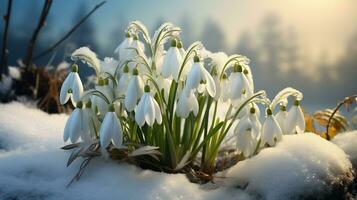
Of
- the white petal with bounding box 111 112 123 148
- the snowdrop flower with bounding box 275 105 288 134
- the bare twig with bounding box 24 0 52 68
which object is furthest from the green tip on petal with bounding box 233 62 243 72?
the bare twig with bounding box 24 0 52 68

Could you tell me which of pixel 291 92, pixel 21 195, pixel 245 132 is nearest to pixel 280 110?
pixel 291 92

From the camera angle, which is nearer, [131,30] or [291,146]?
[291,146]

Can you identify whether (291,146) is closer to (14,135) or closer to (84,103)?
(84,103)

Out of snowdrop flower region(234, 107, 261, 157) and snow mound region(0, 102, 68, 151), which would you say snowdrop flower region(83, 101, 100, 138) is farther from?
snowdrop flower region(234, 107, 261, 157)

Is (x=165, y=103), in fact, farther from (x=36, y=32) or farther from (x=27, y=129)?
(x=36, y=32)

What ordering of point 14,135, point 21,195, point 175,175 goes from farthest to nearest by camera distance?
point 14,135 < point 175,175 < point 21,195

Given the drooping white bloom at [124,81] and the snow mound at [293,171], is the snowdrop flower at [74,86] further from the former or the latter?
the snow mound at [293,171]

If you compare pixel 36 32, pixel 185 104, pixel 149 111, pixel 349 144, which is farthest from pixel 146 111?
pixel 36 32
